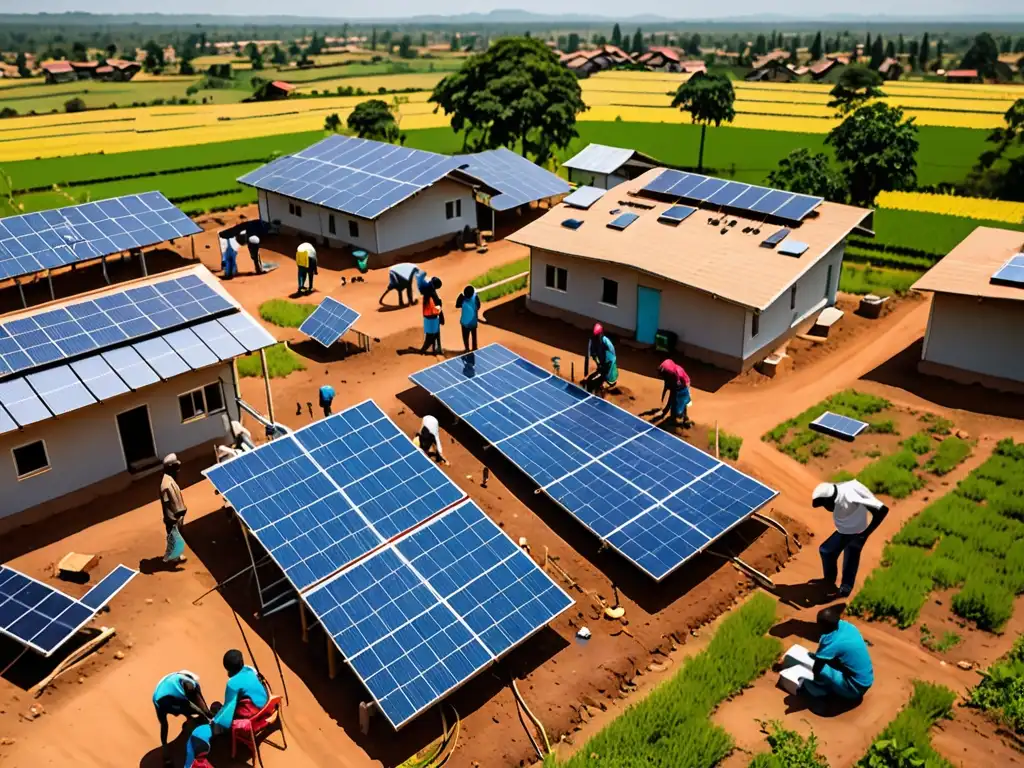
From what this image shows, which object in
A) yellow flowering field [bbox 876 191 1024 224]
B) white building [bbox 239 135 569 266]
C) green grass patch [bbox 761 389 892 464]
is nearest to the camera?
green grass patch [bbox 761 389 892 464]

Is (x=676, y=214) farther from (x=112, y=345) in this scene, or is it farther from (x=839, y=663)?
(x=839, y=663)

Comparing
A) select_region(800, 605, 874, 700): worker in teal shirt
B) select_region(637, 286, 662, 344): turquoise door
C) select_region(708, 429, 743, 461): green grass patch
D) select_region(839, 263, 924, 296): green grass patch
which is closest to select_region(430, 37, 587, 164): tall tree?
select_region(839, 263, 924, 296): green grass patch

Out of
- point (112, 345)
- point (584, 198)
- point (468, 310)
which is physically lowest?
point (468, 310)

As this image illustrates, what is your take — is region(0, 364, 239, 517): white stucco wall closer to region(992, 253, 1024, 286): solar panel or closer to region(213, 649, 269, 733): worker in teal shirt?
region(213, 649, 269, 733): worker in teal shirt

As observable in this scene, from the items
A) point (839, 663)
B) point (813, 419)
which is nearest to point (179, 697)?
point (839, 663)

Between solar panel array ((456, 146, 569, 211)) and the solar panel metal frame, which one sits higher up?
solar panel array ((456, 146, 569, 211))

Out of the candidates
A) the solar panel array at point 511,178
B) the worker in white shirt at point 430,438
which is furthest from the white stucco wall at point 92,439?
the solar panel array at point 511,178
